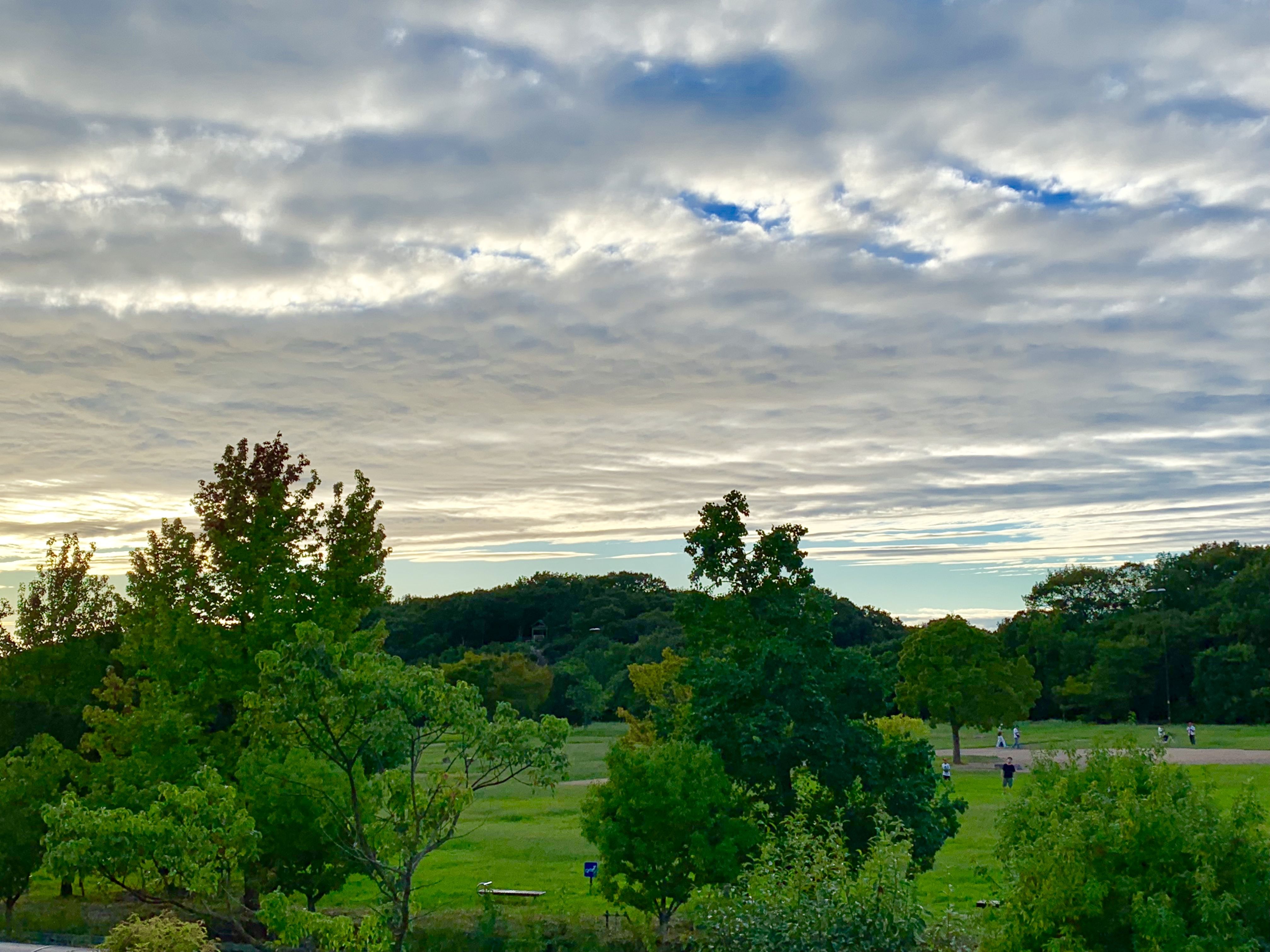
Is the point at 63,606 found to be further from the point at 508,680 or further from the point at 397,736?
the point at 508,680

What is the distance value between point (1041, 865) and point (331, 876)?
45.5 ft

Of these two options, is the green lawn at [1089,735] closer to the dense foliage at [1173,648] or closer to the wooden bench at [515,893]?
the dense foliage at [1173,648]

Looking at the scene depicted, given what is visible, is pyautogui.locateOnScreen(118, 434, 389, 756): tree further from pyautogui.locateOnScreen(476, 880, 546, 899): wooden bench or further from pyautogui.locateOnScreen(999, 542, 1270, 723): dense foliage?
pyautogui.locateOnScreen(999, 542, 1270, 723): dense foliage

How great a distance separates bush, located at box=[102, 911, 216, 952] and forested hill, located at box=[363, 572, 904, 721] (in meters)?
55.4

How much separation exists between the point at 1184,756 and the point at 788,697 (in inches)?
1490

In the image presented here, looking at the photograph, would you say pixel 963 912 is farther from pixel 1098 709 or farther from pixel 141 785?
pixel 1098 709

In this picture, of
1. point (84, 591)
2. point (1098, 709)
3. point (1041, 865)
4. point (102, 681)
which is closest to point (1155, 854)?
point (1041, 865)

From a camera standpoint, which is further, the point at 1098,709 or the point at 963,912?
the point at 1098,709

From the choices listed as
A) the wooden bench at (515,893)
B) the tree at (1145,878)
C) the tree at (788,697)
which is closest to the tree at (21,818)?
the wooden bench at (515,893)

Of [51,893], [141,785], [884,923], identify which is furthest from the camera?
[51,893]

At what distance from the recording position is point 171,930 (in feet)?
56.5

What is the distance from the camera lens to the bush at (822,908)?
15.1 m

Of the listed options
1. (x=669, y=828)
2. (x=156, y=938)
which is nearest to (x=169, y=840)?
(x=156, y=938)

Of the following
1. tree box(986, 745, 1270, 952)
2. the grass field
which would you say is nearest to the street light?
the grass field
